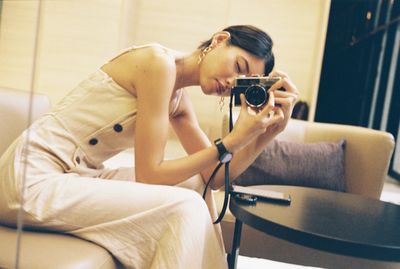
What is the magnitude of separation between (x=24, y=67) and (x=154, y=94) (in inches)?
23.1

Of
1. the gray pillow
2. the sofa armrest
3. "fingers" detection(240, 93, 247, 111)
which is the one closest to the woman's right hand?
"fingers" detection(240, 93, 247, 111)

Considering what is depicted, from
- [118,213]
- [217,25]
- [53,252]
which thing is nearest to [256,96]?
[118,213]

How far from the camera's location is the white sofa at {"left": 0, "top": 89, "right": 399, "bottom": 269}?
2.48 feet

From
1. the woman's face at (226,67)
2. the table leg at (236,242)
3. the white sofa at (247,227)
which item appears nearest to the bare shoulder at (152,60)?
the woman's face at (226,67)

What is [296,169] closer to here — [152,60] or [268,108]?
[268,108]

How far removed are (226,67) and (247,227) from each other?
2.35 ft

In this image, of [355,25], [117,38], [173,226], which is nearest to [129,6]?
[117,38]

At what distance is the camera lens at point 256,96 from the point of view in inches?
40.4

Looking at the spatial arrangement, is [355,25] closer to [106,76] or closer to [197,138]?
[197,138]

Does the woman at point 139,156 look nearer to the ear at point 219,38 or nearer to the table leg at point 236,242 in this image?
the ear at point 219,38

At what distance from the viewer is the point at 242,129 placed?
3.34 ft

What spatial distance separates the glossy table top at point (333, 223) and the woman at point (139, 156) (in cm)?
11

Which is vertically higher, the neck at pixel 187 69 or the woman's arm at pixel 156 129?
the neck at pixel 187 69

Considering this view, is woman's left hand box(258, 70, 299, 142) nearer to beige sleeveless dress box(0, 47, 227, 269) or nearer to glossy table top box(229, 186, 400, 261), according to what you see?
glossy table top box(229, 186, 400, 261)
